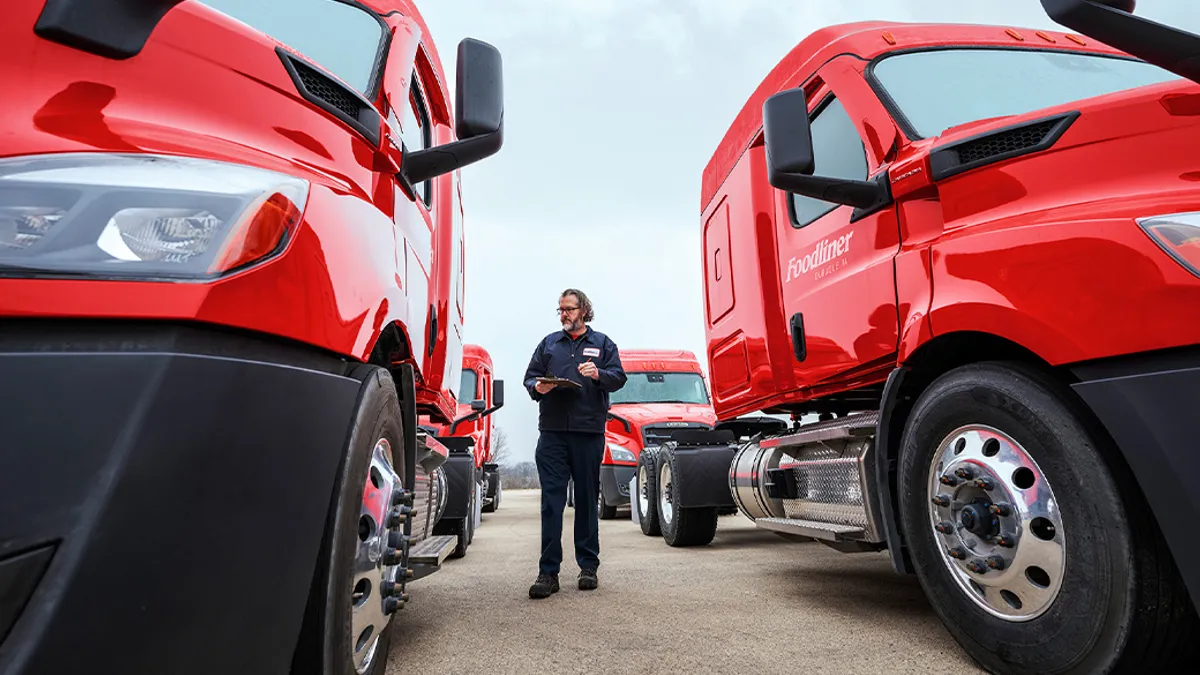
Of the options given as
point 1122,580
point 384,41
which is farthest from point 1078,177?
point 384,41

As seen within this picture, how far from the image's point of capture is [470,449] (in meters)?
5.50

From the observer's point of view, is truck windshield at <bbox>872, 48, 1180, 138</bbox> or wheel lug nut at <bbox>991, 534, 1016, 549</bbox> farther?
truck windshield at <bbox>872, 48, 1180, 138</bbox>

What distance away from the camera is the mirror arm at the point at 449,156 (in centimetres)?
243

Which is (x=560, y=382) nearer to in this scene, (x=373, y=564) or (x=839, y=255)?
(x=839, y=255)

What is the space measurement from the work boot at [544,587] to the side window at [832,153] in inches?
89.9

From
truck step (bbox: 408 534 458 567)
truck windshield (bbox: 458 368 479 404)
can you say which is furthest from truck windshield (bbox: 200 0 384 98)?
truck windshield (bbox: 458 368 479 404)

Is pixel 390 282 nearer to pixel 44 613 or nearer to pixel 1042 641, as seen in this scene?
Result: pixel 44 613

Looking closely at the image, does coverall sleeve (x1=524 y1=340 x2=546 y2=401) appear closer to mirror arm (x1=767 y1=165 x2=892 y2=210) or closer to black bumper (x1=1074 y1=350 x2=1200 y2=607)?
mirror arm (x1=767 y1=165 x2=892 y2=210)

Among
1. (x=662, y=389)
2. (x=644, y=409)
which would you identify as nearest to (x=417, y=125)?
(x=644, y=409)

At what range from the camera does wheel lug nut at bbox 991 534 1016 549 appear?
87.0 inches

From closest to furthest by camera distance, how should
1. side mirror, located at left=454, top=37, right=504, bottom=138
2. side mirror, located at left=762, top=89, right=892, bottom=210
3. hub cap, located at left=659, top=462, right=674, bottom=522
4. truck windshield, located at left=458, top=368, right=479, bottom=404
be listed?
1. side mirror, located at left=454, top=37, right=504, bottom=138
2. side mirror, located at left=762, top=89, right=892, bottom=210
3. hub cap, located at left=659, top=462, right=674, bottom=522
4. truck windshield, located at left=458, top=368, right=479, bottom=404

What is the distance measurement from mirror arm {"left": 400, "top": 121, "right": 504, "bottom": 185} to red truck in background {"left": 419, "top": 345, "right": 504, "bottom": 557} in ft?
4.83

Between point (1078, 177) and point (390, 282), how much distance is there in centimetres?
195

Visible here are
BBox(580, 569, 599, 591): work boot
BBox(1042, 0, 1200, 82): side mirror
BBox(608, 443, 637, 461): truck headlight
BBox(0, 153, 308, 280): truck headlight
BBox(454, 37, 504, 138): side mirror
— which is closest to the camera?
BBox(0, 153, 308, 280): truck headlight
